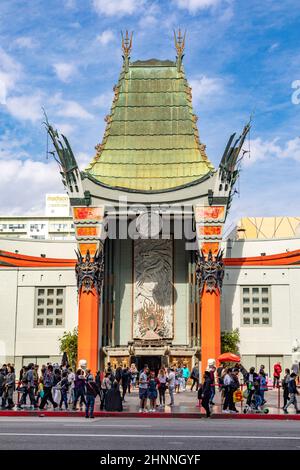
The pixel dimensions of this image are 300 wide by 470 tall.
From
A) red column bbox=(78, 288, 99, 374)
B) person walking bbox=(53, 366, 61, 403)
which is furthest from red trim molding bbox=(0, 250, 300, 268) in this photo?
person walking bbox=(53, 366, 61, 403)

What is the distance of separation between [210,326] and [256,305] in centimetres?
485

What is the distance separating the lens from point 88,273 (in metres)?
44.9

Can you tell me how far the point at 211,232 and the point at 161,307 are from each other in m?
6.82

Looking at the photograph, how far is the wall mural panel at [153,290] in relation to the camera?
157 feet

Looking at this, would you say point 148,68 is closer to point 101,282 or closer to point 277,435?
point 101,282

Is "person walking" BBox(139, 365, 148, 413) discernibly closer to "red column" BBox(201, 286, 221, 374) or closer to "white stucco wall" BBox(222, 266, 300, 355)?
"red column" BBox(201, 286, 221, 374)

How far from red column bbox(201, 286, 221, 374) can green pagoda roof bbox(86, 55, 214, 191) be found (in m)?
7.98

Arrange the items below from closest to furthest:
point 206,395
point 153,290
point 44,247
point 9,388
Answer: point 206,395, point 9,388, point 153,290, point 44,247

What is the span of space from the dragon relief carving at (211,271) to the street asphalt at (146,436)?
24250mm

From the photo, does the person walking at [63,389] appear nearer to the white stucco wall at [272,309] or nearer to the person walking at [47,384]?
the person walking at [47,384]

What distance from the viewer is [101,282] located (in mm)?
46094

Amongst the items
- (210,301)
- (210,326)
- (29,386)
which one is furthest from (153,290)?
(29,386)

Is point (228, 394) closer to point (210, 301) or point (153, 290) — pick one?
point (210, 301)

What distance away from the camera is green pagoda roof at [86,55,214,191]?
4781cm
